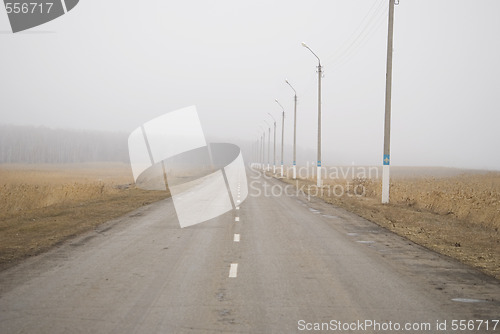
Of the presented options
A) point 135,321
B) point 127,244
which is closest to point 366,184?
point 127,244

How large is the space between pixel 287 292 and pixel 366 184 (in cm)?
2829

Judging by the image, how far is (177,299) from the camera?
21.1ft

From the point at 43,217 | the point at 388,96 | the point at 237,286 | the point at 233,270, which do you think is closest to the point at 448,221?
the point at 388,96

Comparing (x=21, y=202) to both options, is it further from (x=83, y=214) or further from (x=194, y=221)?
(x=194, y=221)

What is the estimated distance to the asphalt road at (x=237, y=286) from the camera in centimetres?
559

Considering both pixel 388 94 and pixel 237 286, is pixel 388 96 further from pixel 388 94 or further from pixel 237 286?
pixel 237 286

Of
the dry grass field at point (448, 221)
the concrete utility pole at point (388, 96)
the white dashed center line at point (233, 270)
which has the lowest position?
the dry grass field at point (448, 221)

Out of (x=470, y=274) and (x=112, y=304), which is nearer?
(x=112, y=304)

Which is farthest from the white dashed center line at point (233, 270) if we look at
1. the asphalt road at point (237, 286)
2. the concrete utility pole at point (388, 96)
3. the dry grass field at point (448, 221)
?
the concrete utility pole at point (388, 96)

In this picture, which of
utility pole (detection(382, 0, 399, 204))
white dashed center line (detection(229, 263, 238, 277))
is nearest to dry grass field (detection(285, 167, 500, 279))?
utility pole (detection(382, 0, 399, 204))

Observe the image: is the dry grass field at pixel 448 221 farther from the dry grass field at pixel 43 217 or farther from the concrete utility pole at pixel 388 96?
the dry grass field at pixel 43 217

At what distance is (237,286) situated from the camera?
7148 mm

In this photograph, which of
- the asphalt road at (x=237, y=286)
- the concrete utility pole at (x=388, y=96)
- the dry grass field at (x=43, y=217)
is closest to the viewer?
the asphalt road at (x=237, y=286)

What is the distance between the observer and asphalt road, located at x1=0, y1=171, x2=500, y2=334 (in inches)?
220
